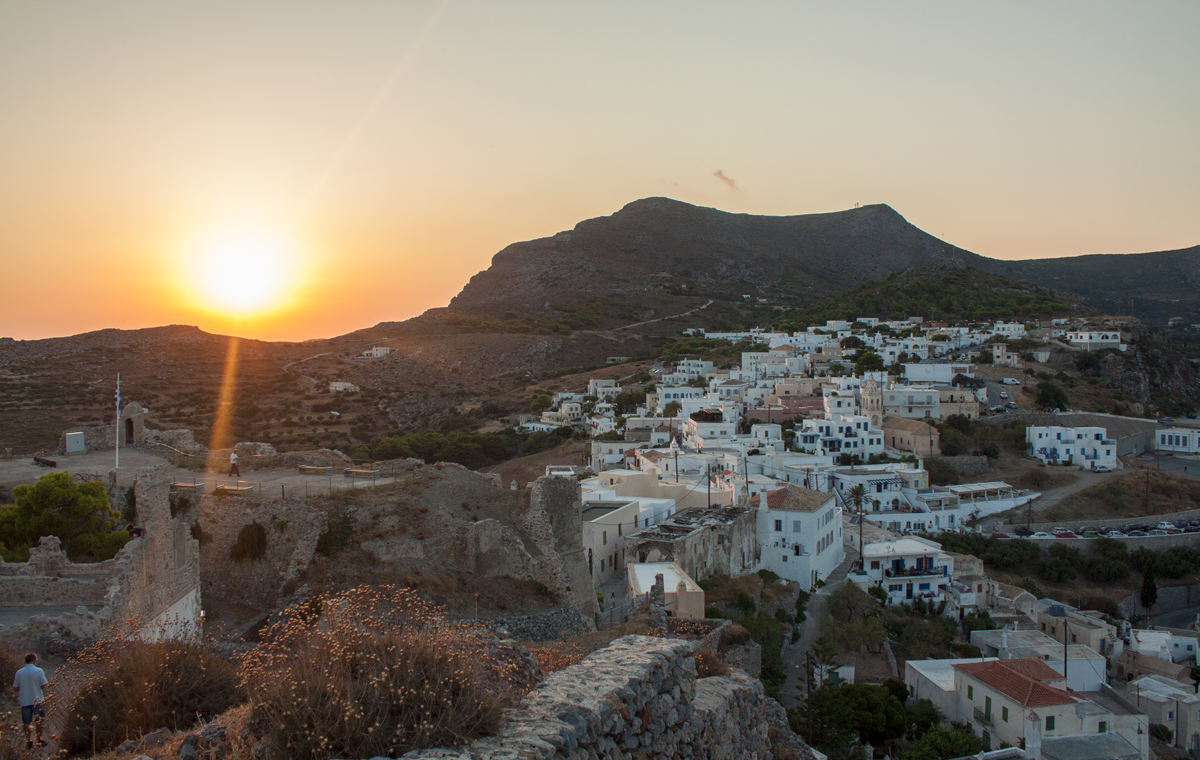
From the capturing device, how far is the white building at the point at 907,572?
33062 millimetres

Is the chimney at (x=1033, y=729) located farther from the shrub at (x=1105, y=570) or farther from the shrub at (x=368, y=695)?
the shrub at (x=1105, y=570)

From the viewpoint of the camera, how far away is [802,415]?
58656 mm

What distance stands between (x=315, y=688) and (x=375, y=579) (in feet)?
24.6

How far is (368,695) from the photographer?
14.3ft

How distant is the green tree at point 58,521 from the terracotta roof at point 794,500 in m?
→ 24.2

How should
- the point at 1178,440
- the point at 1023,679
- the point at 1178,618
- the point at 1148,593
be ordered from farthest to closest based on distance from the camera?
1. the point at 1178,440
2. the point at 1178,618
3. the point at 1148,593
4. the point at 1023,679

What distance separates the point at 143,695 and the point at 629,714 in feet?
11.3

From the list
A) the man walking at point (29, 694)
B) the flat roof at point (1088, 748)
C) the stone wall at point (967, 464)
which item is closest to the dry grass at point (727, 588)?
the flat roof at point (1088, 748)

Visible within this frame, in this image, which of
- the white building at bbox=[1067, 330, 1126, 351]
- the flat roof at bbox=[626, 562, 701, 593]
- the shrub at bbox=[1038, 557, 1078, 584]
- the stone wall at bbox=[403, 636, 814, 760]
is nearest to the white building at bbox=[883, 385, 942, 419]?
the shrub at bbox=[1038, 557, 1078, 584]

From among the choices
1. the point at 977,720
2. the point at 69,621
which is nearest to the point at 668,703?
the point at 69,621

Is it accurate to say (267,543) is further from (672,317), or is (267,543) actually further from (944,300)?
(672,317)

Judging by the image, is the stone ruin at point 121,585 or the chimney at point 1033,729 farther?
the chimney at point 1033,729

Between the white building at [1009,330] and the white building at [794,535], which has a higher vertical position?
the white building at [1009,330]

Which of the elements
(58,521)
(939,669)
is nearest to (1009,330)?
(939,669)
